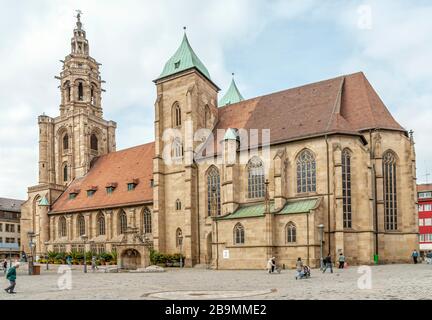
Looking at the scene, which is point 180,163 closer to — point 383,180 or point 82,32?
point 383,180

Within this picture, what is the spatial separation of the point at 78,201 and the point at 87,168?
640 cm

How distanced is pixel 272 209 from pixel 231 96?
29.3 meters

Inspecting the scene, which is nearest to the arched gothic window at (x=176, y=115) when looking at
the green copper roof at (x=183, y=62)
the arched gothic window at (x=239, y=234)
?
the green copper roof at (x=183, y=62)

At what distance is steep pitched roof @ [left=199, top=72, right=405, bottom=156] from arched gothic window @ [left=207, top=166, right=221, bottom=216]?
231 centimetres

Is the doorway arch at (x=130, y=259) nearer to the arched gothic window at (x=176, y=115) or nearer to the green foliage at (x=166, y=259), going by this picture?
the green foliage at (x=166, y=259)

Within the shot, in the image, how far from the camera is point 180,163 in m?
46.0

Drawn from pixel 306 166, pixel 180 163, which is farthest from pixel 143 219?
pixel 306 166

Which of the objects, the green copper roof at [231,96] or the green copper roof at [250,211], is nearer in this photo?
the green copper roof at [250,211]

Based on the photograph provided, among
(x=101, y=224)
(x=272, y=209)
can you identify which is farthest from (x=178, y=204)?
(x=101, y=224)

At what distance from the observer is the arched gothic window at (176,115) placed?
47094mm

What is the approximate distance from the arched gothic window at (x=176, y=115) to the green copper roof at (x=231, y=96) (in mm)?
16338

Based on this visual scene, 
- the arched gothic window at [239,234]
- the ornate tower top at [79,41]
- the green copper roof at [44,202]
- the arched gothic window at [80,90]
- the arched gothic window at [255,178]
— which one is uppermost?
the ornate tower top at [79,41]

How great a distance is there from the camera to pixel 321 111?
39.6 metres

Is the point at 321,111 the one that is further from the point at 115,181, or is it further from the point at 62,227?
the point at 62,227
